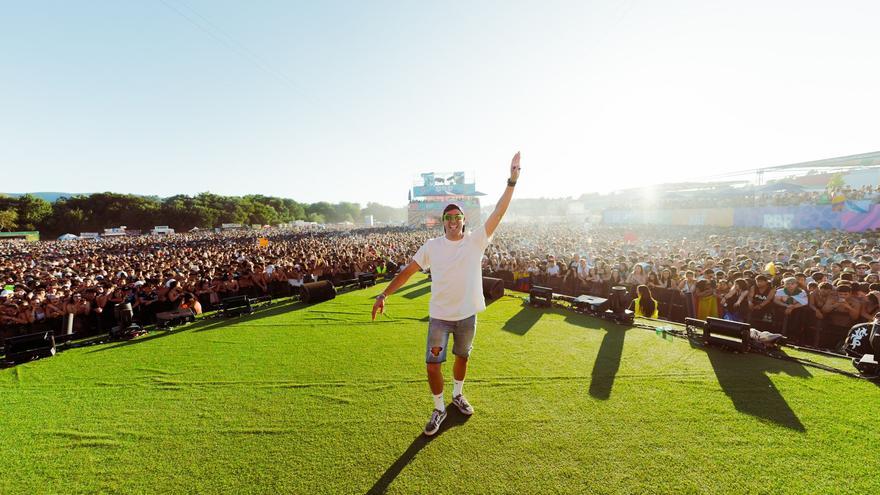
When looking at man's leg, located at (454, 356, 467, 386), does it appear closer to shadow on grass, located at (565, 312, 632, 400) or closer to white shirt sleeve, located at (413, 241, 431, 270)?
white shirt sleeve, located at (413, 241, 431, 270)

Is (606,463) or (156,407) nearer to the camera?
(606,463)

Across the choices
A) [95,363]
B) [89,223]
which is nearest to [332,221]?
[89,223]

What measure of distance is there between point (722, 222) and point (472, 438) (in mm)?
Result: 46599

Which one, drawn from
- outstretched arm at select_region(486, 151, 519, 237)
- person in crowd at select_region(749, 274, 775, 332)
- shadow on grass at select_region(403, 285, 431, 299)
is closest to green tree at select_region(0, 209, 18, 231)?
shadow on grass at select_region(403, 285, 431, 299)

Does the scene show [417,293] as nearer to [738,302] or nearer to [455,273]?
[738,302]

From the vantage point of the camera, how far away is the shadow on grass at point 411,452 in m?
3.00

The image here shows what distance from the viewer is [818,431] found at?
11.4 feet

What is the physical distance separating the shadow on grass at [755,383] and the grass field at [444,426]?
1.0 inches

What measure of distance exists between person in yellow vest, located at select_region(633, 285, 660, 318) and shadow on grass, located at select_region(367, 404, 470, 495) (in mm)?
6641

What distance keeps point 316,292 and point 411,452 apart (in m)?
9.16

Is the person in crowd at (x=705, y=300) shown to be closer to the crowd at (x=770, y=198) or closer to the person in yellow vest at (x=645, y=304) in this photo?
the person in yellow vest at (x=645, y=304)

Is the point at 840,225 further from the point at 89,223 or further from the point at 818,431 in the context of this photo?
the point at 89,223

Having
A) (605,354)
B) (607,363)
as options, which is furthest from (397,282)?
(605,354)

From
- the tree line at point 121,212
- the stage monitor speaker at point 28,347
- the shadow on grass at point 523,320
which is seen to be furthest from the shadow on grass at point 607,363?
the tree line at point 121,212
